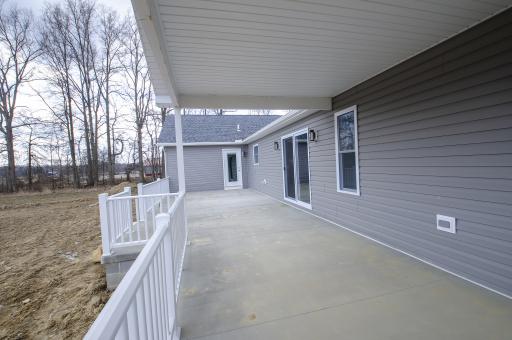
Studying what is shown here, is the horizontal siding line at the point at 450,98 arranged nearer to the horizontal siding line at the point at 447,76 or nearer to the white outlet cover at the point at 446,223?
the horizontal siding line at the point at 447,76

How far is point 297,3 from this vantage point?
1.96 m

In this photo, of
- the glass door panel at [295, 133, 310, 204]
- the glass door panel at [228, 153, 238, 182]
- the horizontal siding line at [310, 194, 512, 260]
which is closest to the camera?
the horizontal siding line at [310, 194, 512, 260]

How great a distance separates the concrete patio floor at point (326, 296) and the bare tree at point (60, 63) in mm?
14465

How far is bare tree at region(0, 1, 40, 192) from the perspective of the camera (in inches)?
485

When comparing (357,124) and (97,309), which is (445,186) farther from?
(97,309)

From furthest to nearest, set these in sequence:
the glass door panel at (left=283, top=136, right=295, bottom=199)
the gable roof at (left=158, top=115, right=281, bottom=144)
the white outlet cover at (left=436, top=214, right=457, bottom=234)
Answer: the gable roof at (left=158, top=115, right=281, bottom=144), the glass door panel at (left=283, top=136, right=295, bottom=199), the white outlet cover at (left=436, top=214, right=457, bottom=234)

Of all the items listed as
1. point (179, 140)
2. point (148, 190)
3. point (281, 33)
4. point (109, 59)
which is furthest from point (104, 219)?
point (109, 59)

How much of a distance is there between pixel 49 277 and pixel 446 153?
5855 mm

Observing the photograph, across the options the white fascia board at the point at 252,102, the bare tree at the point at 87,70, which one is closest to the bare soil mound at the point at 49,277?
the white fascia board at the point at 252,102

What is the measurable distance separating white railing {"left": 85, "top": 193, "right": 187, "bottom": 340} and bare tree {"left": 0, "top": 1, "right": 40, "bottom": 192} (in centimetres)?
1625

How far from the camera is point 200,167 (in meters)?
12.0

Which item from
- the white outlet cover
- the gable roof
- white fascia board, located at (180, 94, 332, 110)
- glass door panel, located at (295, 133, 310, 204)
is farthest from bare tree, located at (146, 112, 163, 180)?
the white outlet cover

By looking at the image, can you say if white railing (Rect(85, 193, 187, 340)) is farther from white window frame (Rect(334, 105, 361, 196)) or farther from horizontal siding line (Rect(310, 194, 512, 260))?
white window frame (Rect(334, 105, 361, 196))

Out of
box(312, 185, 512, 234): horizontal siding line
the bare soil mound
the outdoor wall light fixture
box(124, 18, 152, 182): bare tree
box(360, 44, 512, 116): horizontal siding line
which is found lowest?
the bare soil mound
